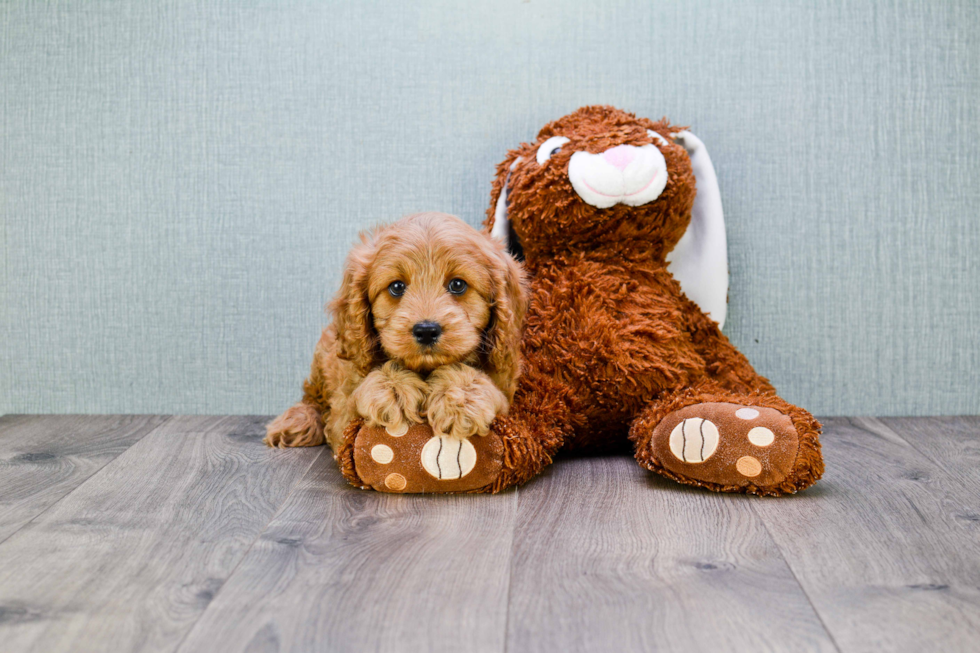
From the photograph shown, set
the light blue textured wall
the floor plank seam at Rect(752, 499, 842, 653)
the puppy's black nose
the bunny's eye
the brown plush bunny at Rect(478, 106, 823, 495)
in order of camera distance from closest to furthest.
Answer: the floor plank seam at Rect(752, 499, 842, 653) < the puppy's black nose < the brown plush bunny at Rect(478, 106, 823, 495) < the bunny's eye < the light blue textured wall

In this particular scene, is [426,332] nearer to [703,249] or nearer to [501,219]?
[501,219]

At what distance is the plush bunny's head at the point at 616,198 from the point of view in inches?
67.5

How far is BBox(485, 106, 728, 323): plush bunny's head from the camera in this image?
1.71 meters

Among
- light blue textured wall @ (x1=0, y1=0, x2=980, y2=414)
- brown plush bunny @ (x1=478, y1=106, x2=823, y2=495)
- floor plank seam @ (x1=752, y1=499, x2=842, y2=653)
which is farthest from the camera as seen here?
light blue textured wall @ (x1=0, y1=0, x2=980, y2=414)

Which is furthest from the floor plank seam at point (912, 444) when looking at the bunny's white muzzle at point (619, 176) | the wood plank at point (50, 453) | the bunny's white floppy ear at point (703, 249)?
the wood plank at point (50, 453)

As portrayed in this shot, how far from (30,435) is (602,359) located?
1.46 metres

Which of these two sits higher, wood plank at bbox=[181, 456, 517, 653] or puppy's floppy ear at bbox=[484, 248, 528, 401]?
puppy's floppy ear at bbox=[484, 248, 528, 401]

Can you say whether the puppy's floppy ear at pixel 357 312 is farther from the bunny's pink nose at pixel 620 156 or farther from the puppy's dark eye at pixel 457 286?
the bunny's pink nose at pixel 620 156

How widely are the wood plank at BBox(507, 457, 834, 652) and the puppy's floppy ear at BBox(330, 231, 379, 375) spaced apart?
0.42 m

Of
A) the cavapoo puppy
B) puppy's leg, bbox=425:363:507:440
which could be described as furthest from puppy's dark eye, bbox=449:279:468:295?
puppy's leg, bbox=425:363:507:440

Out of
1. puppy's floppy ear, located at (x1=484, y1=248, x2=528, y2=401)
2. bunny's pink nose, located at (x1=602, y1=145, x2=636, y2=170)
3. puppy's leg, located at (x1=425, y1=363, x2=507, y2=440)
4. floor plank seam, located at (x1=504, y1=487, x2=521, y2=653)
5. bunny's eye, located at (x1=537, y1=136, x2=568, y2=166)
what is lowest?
floor plank seam, located at (x1=504, y1=487, x2=521, y2=653)

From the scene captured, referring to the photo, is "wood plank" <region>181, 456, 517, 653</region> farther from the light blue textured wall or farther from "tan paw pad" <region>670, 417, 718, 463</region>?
the light blue textured wall

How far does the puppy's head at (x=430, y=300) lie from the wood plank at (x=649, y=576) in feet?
1.04

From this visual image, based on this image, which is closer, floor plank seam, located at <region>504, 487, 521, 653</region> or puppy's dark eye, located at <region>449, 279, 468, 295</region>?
floor plank seam, located at <region>504, 487, 521, 653</region>
